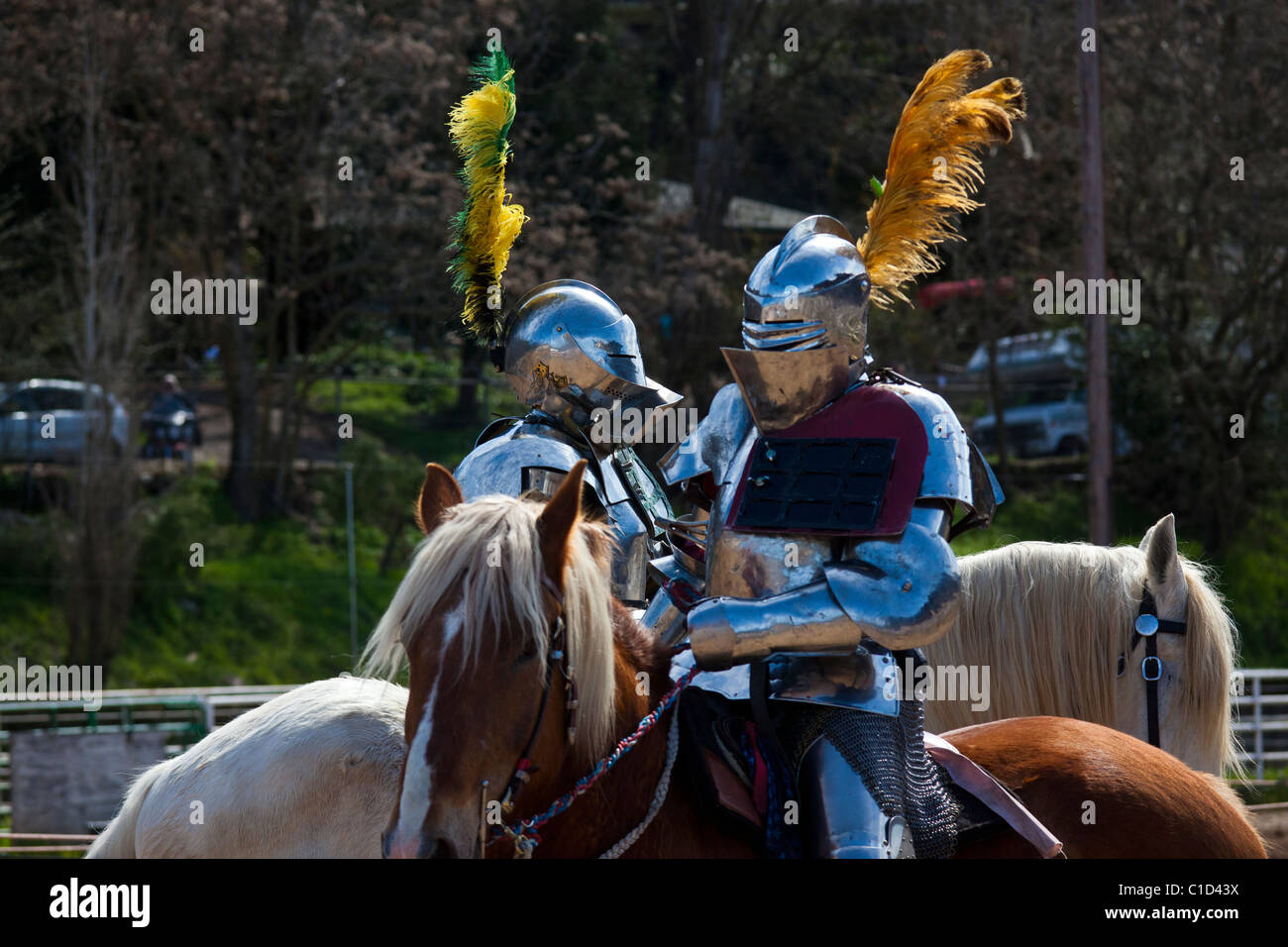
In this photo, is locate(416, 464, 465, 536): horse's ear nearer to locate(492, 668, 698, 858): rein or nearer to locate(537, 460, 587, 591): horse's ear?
locate(537, 460, 587, 591): horse's ear

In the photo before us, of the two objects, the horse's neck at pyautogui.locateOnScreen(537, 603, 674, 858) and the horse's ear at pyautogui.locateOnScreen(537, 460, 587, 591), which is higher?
the horse's ear at pyautogui.locateOnScreen(537, 460, 587, 591)

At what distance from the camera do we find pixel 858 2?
1961cm

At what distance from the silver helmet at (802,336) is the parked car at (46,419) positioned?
1261 cm

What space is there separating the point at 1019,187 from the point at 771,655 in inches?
643

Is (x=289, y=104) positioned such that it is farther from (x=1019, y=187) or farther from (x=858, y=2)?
(x=1019, y=187)

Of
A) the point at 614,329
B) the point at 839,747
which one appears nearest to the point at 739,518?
the point at 839,747

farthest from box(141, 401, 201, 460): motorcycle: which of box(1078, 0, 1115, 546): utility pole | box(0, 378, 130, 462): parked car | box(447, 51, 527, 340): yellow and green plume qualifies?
box(447, 51, 527, 340): yellow and green plume

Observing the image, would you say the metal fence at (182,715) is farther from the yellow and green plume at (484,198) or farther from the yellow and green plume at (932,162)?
the yellow and green plume at (932,162)

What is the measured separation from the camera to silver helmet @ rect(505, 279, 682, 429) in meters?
4.75

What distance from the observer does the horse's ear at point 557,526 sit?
280 centimetres

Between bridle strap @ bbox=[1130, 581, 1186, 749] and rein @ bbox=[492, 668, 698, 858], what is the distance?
2062 millimetres

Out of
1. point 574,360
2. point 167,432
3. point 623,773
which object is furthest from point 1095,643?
point 167,432

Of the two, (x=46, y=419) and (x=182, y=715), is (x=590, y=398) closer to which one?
(x=182, y=715)

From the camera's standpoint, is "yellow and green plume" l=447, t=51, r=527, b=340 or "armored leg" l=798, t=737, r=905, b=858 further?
"yellow and green plume" l=447, t=51, r=527, b=340
